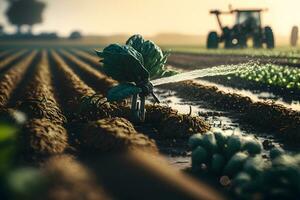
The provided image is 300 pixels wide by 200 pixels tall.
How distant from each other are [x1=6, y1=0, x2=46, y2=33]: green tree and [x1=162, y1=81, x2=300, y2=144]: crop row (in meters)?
83.1

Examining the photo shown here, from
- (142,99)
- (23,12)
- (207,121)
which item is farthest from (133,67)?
(23,12)

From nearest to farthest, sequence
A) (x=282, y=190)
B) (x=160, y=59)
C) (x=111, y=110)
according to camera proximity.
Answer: (x=282, y=190) → (x=160, y=59) → (x=111, y=110)

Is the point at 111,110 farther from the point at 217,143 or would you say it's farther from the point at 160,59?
the point at 217,143

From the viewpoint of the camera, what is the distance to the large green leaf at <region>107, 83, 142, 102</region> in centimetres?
805

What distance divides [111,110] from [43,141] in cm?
309

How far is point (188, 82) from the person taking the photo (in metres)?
15.3

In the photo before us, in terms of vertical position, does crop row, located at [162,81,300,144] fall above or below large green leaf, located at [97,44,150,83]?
below

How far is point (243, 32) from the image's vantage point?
94.2 ft

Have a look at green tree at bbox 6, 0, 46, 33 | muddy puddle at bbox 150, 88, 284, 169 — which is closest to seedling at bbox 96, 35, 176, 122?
muddy puddle at bbox 150, 88, 284, 169

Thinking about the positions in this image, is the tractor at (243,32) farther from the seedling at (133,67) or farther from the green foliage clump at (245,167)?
the green foliage clump at (245,167)

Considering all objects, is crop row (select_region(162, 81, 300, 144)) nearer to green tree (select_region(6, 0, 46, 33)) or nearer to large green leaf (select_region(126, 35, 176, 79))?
large green leaf (select_region(126, 35, 176, 79))

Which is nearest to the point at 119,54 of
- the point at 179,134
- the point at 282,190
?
the point at 179,134

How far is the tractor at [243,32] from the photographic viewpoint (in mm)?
28297

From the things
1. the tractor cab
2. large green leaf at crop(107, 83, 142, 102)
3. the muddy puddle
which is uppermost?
the tractor cab
